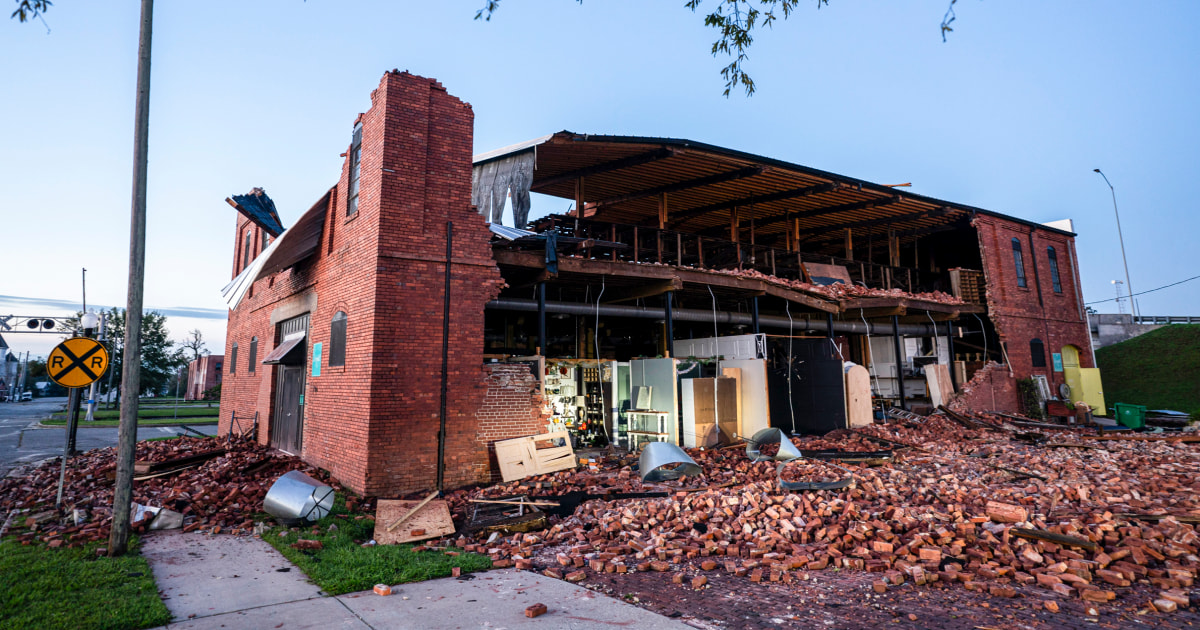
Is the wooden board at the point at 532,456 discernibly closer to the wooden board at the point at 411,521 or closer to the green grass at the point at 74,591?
the wooden board at the point at 411,521

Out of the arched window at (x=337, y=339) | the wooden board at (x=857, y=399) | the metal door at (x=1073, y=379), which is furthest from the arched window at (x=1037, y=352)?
the arched window at (x=337, y=339)

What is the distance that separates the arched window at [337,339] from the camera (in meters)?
10.6

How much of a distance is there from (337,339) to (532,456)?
14.3ft

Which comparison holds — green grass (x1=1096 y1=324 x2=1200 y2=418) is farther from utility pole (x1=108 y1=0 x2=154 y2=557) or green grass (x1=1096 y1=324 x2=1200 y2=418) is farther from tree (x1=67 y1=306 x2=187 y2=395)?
tree (x1=67 y1=306 x2=187 y2=395)

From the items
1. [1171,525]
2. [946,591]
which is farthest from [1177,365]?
[946,591]

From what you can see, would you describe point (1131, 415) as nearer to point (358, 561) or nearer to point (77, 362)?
point (358, 561)

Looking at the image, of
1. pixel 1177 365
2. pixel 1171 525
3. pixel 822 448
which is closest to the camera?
pixel 1171 525

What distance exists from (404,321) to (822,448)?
9305mm

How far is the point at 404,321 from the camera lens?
385 inches

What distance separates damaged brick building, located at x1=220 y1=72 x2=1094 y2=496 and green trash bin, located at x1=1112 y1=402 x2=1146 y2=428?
8.20ft

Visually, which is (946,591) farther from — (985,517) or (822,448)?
(822,448)

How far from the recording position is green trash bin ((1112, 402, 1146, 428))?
18.0m

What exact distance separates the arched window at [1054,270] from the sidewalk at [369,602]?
25.5 m

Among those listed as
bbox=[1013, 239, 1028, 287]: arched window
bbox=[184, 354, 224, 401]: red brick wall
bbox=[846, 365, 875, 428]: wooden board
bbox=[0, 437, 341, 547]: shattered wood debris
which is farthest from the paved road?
bbox=[184, 354, 224, 401]: red brick wall
